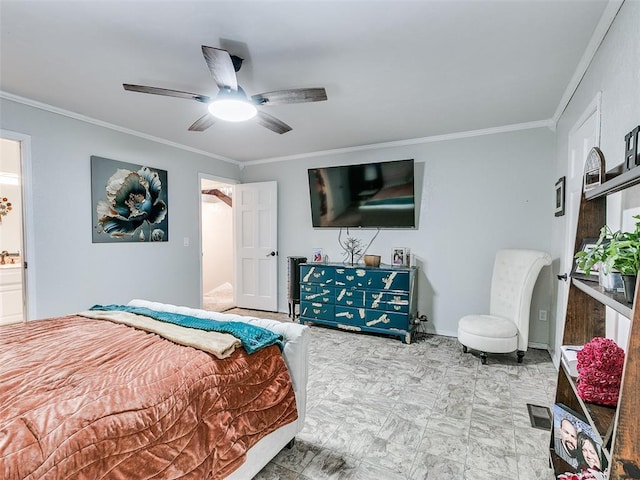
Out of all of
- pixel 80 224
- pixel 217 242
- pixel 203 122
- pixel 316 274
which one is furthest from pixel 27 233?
pixel 217 242

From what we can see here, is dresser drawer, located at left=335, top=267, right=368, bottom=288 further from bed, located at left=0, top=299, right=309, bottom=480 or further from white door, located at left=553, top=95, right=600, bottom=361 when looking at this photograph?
bed, located at left=0, top=299, right=309, bottom=480

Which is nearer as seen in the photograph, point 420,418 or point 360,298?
point 420,418

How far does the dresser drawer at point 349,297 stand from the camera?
4.01 meters

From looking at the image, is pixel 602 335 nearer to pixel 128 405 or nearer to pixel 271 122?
pixel 128 405

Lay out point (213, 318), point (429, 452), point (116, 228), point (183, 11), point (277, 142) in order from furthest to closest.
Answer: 1. point (277, 142)
2. point (116, 228)
3. point (213, 318)
4. point (429, 452)
5. point (183, 11)

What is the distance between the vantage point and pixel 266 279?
17.1 ft

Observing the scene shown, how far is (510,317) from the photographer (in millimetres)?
3240

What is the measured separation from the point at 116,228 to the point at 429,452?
374cm

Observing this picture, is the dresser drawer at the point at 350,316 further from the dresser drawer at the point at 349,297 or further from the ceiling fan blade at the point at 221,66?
the ceiling fan blade at the point at 221,66

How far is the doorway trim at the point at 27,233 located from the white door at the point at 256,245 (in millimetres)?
2746

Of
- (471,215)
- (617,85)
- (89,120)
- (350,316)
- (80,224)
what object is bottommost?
(350,316)

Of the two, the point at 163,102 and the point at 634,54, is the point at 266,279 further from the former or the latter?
the point at 634,54

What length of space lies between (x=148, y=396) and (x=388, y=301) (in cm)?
303

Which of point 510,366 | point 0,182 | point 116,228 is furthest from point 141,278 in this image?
point 510,366
